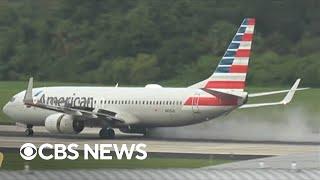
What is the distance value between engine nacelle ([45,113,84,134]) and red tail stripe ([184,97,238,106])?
4.99 m

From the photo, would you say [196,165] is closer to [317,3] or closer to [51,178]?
[317,3]

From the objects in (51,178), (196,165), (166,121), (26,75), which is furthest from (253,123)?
(51,178)

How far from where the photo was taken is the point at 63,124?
1828 inches

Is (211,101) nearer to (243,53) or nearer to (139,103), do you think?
(243,53)

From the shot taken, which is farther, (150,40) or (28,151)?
(150,40)

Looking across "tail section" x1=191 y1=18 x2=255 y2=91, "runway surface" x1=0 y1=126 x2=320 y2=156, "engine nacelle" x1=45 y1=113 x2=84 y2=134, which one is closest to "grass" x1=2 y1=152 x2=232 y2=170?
"runway surface" x1=0 y1=126 x2=320 y2=156

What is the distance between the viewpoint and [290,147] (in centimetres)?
3912

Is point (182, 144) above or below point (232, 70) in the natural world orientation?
below

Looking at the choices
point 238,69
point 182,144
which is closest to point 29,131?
point 238,69

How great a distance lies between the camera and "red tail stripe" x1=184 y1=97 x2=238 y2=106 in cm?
4534

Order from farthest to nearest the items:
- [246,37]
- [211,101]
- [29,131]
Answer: [29,131]
[211,101]
[246,37]

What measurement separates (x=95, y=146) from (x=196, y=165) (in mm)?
10995

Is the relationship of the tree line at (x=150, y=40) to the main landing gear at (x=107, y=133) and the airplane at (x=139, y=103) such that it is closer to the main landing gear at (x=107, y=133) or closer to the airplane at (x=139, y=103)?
the airplane at (x=139, y=103)

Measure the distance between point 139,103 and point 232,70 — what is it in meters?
4.58
